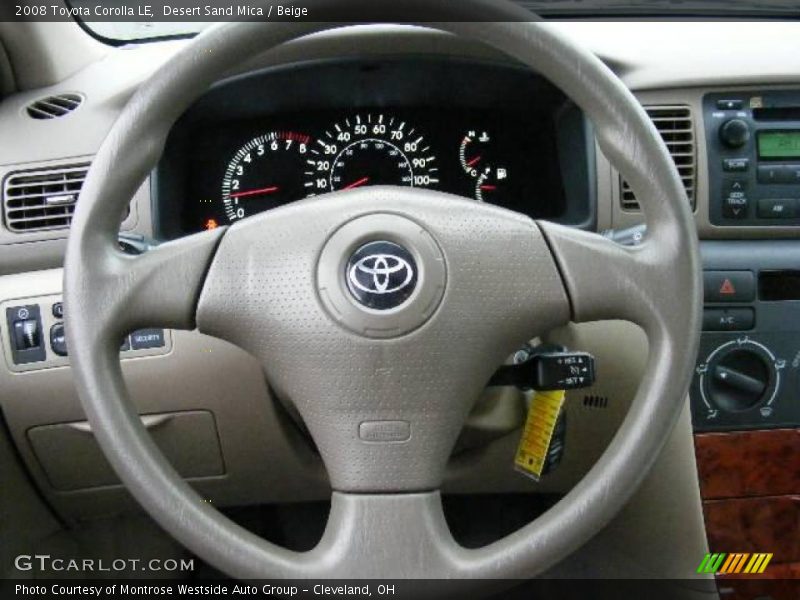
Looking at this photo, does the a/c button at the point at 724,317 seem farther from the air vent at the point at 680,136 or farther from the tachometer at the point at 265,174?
the tachometer at the point at 265,174

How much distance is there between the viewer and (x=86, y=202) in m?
1.09

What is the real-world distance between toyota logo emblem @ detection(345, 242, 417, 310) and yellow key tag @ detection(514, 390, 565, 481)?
0.24 m

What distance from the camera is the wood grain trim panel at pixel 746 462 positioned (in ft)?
5.38

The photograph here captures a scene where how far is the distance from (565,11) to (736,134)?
415 millimetres

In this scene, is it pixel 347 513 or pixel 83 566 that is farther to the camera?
pixel 83 566

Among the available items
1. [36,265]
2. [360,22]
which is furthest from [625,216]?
[36,265]

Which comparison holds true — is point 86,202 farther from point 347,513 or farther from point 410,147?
point 410,147

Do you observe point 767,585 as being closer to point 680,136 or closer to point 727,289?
point 727,289

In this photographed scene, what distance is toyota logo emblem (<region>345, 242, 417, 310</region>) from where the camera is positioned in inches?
43.0

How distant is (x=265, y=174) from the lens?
67.9 inches

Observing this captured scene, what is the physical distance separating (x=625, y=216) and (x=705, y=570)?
1.85 ft

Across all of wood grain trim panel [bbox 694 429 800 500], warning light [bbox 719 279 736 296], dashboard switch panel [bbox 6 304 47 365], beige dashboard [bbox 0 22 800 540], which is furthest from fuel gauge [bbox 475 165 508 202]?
dashboard switch panel [bbox 6 304 47 365]

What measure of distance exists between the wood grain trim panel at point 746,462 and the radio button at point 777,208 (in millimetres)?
340

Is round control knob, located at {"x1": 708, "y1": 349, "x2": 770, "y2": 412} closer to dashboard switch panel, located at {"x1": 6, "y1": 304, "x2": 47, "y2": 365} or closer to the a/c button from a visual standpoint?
the a/c button
